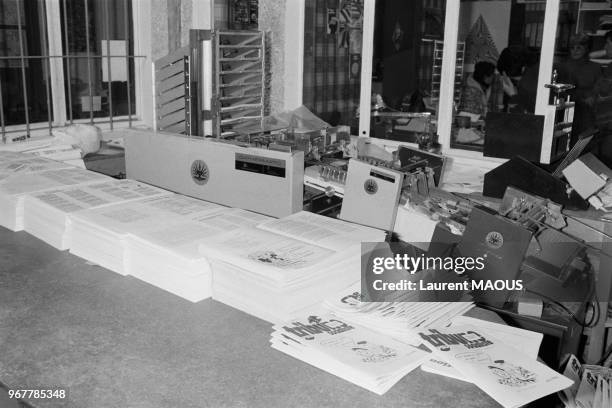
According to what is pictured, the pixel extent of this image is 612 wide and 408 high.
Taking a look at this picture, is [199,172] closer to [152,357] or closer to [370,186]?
[370,186]

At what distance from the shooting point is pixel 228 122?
3.12 m

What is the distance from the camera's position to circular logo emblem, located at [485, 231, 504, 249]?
5.23ft

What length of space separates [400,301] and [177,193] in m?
1.07

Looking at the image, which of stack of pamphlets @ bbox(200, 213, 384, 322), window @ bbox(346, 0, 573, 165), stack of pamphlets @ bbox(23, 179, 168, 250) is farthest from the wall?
stack of pamphlets @ bbox(200, 213, 384, 322)

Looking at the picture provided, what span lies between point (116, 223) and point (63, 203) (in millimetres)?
301

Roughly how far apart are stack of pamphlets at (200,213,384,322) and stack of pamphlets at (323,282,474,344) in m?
0.05

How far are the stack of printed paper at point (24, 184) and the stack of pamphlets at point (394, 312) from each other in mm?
1194

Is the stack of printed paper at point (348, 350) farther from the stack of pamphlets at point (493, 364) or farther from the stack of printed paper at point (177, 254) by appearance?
the stack of printed paper at point (177, 254)

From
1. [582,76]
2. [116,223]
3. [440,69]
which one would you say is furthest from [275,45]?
[116,223]

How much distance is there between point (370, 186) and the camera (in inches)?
77.2

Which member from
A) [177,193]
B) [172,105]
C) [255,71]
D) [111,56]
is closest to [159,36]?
[111,56]

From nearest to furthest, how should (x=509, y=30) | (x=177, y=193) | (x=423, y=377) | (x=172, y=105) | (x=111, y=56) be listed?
(x=423, y=377) → (x=177, y=193) → (x=172, y=105) → (x=509, y=30) → (x=111, y=56)

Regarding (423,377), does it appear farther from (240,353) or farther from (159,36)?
(159,36)

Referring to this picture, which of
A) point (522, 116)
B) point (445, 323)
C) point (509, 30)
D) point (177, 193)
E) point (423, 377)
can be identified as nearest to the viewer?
point (423, 377)
